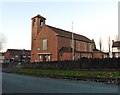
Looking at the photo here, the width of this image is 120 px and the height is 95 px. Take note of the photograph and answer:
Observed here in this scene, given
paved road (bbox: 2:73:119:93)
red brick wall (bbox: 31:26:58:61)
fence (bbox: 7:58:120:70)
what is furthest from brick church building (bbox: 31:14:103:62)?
paved road (bbox: 2:73:119:93)

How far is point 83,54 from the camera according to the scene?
75.1 meters

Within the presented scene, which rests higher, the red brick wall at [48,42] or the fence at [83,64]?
the red brick wall at [48,42]

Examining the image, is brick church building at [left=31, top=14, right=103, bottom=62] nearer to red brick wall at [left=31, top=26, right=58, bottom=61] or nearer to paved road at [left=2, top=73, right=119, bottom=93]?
red brick wall at [left=31, top=26, right=58, bottom=61]

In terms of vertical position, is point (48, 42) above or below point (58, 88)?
above

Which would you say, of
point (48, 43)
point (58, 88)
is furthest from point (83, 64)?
point (48, 43)

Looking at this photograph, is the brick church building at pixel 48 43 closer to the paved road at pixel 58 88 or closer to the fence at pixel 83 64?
the fence at pixel 83 64

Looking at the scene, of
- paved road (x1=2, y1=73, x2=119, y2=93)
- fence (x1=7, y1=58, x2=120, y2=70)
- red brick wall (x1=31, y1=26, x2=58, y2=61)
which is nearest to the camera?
paved road (x1=2, y1=73, x2=119, y2=93)

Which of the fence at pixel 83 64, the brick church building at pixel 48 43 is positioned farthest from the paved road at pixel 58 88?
the brick church building at pixel 48 43

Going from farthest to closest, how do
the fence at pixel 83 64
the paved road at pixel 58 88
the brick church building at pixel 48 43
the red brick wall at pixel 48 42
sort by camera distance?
the brick church building at pixel 48 43 → the red brick wall at pixel 48 42 → the fence at pixel 83 64 → the paved road at pixel 58 88

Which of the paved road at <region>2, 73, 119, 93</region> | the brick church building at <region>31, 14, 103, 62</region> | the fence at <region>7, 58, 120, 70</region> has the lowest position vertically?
the paved road at <region>2, 73, 119, 93</region>

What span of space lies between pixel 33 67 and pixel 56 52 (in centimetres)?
1543

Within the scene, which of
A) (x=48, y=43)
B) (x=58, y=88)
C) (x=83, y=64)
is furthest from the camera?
(x=48, y=43)

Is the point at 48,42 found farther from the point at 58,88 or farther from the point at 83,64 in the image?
the point at 58,88

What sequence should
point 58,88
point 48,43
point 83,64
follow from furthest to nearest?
point 48,43, point 83,64, point 58,88
